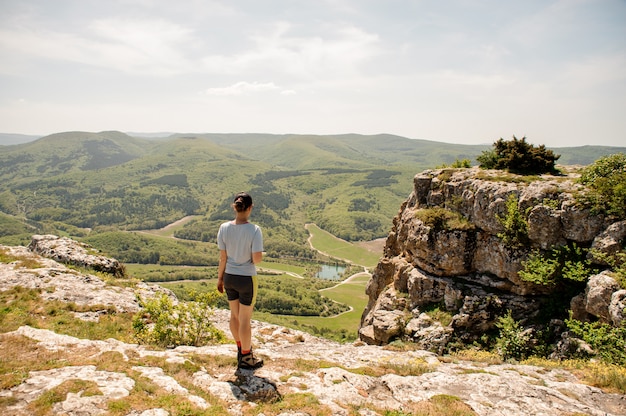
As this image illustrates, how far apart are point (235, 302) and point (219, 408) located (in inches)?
118

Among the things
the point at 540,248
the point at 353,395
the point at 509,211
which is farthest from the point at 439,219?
the point at 353,395

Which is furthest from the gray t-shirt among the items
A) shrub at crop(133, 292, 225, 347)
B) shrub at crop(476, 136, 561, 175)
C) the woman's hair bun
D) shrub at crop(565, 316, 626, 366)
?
shrub at crop(476, 136, 561, 175)

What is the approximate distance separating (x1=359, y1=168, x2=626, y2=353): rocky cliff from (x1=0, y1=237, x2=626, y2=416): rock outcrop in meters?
8.10

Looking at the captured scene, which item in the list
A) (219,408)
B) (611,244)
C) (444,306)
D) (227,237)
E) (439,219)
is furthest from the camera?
(439,219)

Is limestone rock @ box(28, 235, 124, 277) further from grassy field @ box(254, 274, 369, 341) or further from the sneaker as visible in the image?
grassy field @ box(254, 274, 369, 341)

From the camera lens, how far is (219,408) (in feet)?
28.7

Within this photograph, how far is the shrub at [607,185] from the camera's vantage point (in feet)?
62.5

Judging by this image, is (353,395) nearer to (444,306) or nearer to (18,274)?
(444,306)

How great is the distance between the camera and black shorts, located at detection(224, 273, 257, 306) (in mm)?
10312

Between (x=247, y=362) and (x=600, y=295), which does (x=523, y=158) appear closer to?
(x=600, y=295)

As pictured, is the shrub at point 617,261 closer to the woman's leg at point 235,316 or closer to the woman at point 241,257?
the woman at point 241,257

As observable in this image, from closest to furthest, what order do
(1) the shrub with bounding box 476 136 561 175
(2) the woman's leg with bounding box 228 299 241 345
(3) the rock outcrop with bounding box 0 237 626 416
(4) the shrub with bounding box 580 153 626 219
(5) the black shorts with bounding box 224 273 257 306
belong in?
(3) the rock outcrop with bounding box 0 237 626 416, (5) the black shorts with bounding box 224 273 257 306, (2) the woman's leg with bounding box 228 299 241 345, (4) the shrub with bounding box 580 153 626 219, (1) the shrub with bounding box 476 136 561 175

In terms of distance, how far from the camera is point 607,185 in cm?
1980

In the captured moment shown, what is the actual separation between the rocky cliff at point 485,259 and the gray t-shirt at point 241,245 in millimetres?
18423
